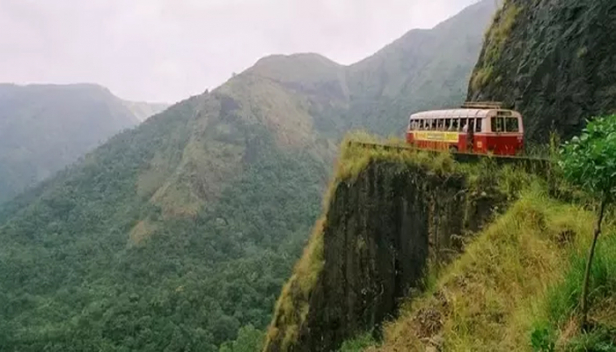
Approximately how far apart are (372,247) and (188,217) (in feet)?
252

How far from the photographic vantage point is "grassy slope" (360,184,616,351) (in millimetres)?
4184

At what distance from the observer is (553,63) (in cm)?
1223

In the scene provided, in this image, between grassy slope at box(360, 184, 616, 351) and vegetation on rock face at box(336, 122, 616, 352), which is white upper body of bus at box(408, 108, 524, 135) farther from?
grassy slope at box(360, 184, 616, 351)

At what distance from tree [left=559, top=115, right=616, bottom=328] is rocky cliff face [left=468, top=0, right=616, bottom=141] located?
25.2 ft

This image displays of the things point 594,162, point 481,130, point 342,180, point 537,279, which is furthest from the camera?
point 342,180

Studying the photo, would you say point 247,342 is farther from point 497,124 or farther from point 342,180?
point 497,124

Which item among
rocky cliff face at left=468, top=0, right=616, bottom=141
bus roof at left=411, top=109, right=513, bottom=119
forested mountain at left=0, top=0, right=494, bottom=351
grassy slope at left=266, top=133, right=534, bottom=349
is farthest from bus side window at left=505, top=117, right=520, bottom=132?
forested mountain at left=0, top=0, right=494, bottom=351

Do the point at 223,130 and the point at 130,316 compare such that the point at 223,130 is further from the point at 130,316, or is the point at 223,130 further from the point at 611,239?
the point at 611,239

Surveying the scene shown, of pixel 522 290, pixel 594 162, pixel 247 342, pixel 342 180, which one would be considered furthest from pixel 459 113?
pixel 247 342

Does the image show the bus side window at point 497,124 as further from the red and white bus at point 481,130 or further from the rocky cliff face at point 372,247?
the rocky cliff face at point 372,247

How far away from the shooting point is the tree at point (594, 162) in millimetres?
3684

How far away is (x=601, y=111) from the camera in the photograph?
35.3 ft

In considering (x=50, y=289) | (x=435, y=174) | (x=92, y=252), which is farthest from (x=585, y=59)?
(x=92, y=252)

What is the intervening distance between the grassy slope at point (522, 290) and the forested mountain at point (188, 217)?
38327 mm
